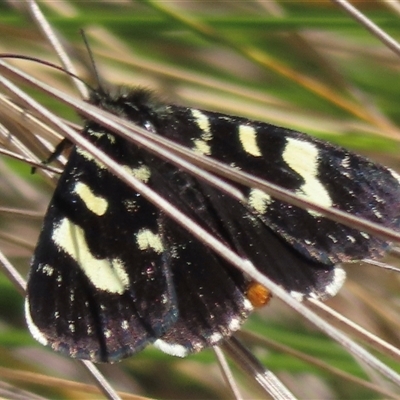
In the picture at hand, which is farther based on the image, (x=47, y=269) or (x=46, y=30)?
(x=46, y=30)

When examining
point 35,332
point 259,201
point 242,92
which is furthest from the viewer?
point 242,92

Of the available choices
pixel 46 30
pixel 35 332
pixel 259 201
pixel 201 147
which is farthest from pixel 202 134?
pixel 35 332

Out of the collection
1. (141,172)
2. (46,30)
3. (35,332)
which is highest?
(46,30)

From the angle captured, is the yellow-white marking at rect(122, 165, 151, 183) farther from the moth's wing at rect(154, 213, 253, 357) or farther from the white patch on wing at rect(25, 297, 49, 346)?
the white patch on wing at rect(25, 297, 49, 346)

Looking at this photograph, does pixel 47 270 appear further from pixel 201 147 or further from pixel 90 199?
pixel 201 147

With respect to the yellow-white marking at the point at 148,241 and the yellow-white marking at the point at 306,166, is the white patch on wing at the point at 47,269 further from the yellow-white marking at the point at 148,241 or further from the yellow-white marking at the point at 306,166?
the yellow-white marking at the point at 306,166

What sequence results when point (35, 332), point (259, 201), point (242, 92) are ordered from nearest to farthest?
point (35, 332) → point (259, 201) → point (242, 92)

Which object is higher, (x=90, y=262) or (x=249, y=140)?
(x=249, y=140)

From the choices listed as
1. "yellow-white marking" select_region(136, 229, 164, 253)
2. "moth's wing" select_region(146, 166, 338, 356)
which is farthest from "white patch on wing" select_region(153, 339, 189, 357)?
"yellow-white marking" select_region(136, 229, 164, 253)
